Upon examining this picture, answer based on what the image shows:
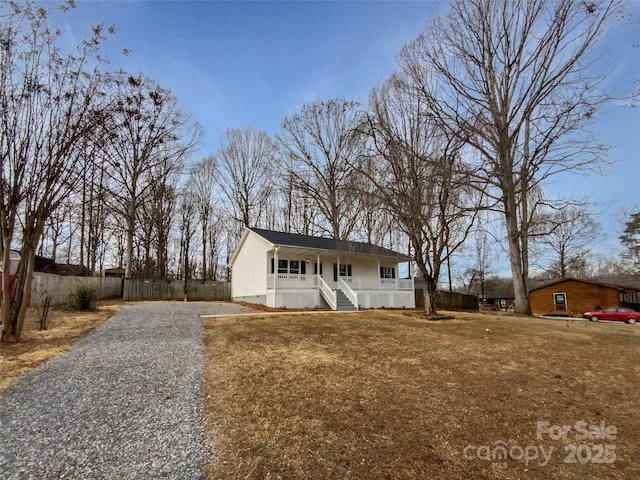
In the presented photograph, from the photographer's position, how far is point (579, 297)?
29.5 meters

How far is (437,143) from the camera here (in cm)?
1308

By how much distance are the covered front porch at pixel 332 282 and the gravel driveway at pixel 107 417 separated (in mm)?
10254

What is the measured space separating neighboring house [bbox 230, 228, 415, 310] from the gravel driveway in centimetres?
998

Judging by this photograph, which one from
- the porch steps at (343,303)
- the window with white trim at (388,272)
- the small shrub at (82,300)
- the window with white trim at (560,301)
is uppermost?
the window with white trim at (388,272)

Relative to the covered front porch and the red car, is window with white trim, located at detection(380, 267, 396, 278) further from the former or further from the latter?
the red car

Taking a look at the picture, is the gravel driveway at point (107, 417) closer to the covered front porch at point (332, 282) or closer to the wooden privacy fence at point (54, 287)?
the wooden privacy fence at point (54, 287)

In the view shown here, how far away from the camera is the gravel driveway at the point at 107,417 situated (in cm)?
294

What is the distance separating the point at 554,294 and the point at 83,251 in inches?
1677

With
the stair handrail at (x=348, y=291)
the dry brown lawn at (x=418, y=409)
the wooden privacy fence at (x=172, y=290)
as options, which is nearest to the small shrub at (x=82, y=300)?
the dry brown lawn at (x=418, y=409)

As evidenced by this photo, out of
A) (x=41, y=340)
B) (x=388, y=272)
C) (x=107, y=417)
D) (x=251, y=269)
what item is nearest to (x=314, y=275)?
(x=251, y=269)

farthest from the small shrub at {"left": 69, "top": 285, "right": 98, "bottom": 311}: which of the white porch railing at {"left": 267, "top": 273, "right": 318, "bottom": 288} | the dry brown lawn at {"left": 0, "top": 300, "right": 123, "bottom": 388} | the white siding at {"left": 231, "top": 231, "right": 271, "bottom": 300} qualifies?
the white siding at {"left": 231, "top": 231, "right": 271, "bottom": 300}

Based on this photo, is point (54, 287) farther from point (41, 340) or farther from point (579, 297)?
point (579, 297)

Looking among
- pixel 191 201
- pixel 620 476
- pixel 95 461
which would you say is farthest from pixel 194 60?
pixel 191 201

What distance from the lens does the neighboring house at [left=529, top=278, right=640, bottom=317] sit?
94.1 ft
